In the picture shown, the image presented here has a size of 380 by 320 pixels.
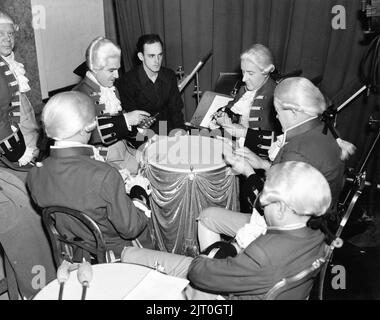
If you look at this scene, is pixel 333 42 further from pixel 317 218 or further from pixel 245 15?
pixel 317 218

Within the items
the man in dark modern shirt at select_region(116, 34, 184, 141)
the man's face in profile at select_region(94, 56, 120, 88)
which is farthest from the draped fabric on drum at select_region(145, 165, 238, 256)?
the man in dark modern shirt at select_region(116, 34, 184, 141)

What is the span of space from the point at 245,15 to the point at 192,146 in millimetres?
1882

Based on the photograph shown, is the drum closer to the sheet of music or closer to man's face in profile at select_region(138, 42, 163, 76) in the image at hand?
the sheet of music

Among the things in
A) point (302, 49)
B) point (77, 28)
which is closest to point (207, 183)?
point (302, 49)

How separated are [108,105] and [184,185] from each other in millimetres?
1109

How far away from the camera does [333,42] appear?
11.9ft

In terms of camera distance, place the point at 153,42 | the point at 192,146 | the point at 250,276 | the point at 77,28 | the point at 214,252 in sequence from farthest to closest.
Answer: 1. the point at 77,28
2. the point at 153,42
3. the point at 192,146
4. the point at 214,252
5. the point at 250,276

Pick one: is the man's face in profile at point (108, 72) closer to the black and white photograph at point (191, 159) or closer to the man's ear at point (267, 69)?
the black and white photograph at point (191, 159)

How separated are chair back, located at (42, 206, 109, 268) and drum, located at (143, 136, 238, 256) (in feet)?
2.11

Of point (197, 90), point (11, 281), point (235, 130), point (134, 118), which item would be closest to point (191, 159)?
point (235, 130)

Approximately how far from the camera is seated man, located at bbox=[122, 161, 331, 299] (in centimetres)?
144

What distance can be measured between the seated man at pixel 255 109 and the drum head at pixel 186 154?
0.34 m

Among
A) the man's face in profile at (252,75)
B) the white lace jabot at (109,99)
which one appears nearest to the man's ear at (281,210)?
the man's face in profile at (252,75)

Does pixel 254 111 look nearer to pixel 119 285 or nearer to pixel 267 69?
pixel 267 69
